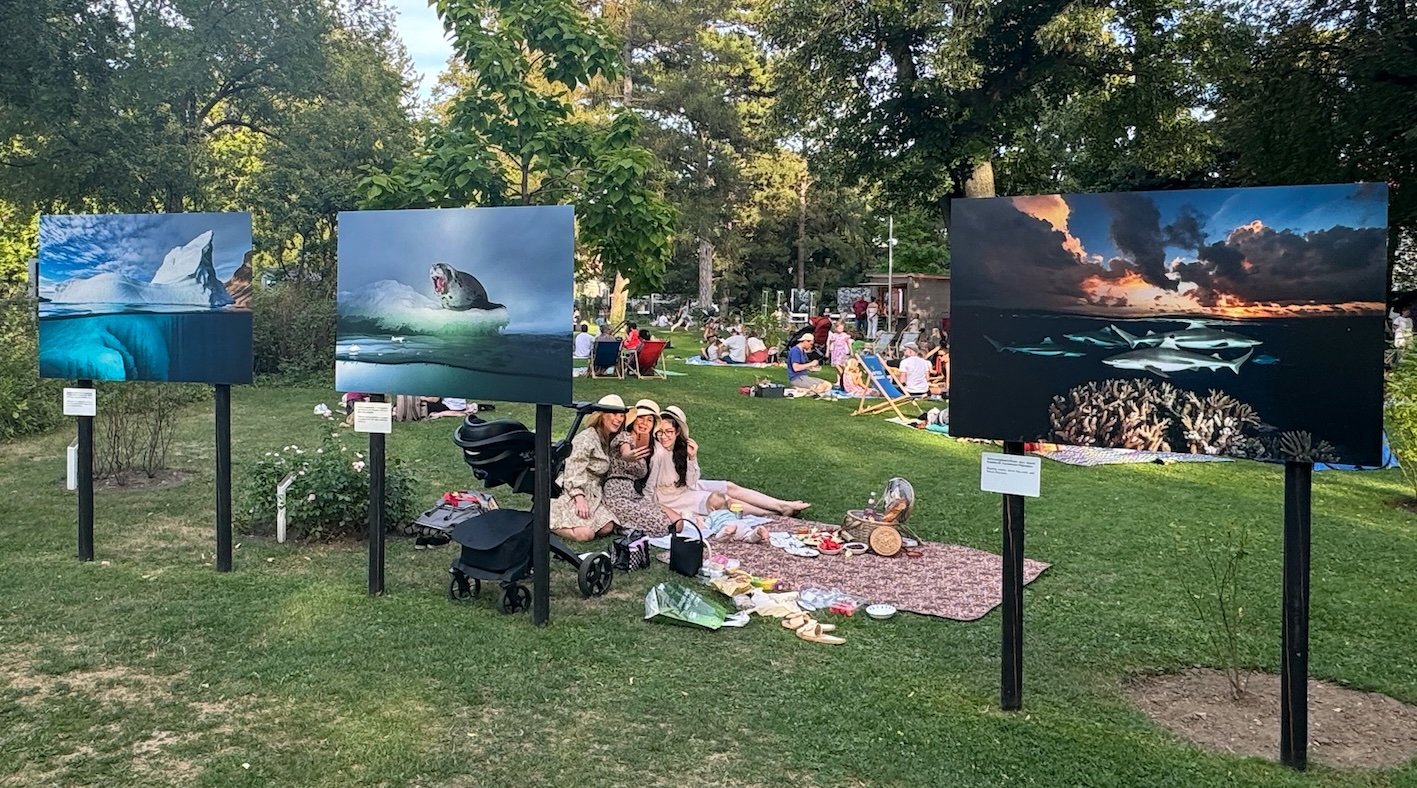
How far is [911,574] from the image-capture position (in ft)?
19.9

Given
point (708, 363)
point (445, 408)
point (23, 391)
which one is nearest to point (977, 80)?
point (445, 408)

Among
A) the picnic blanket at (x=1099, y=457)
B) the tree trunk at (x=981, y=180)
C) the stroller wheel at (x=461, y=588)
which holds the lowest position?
the stroller wheel at (x=461, y=588)

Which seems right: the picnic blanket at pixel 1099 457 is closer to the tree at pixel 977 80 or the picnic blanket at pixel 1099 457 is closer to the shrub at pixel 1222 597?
the shrub at pixel 1222 597

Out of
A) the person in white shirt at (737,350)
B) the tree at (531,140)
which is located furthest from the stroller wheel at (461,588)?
the person in white shirt at (737,350)

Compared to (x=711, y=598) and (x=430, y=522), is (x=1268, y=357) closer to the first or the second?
(x=711, y=598)

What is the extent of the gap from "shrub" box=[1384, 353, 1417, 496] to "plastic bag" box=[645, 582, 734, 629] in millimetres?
6538

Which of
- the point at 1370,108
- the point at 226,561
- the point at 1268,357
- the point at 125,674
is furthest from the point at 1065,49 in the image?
the point at 125,674

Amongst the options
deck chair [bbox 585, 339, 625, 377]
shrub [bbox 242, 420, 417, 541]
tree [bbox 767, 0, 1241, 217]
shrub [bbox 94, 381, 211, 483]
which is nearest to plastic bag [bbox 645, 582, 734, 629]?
shrub [bbox 242, 420, 417, 541]

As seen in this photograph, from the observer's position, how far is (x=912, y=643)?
4.79 meters

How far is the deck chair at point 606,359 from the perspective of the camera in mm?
18125

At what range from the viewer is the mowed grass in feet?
11.1

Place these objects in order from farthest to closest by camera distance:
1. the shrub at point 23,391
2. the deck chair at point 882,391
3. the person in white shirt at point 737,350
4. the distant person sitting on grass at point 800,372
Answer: the person in white shirt at point 737,350 → the distant person sitting on grass at point 800,372 → the deck chair at point 882,391 → the shrub at point 23,391

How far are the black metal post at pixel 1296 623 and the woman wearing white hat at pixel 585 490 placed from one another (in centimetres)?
429

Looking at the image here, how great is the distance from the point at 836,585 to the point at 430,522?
2.66 metres
